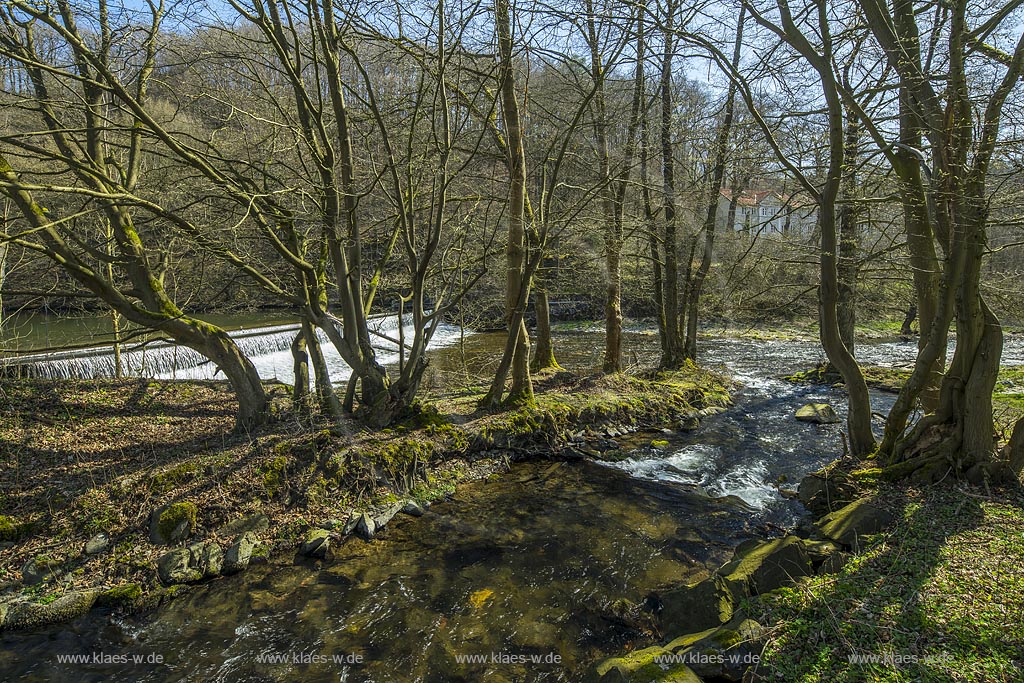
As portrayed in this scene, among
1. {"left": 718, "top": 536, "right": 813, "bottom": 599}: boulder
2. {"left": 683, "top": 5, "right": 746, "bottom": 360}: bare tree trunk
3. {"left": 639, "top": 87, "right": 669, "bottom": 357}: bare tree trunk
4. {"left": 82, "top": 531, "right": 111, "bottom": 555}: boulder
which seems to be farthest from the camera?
{"left": 639, "top": 87, "right": 669, "bottom": 357}: bare tree trunk

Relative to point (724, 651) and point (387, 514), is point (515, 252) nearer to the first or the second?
point (387, 514)

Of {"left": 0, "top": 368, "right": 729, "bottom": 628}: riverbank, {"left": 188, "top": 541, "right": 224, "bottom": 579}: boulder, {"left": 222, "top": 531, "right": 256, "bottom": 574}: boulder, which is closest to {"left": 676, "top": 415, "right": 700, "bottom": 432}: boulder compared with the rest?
{"left": 0, "top": 368, "right": 729, "bottom": 628}: riverbank

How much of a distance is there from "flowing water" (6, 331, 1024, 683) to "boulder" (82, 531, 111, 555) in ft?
2.26

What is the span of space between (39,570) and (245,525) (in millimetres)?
1645

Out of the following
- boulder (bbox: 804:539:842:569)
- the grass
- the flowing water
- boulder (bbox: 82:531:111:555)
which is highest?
the grass

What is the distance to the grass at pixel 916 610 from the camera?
10.4 ft

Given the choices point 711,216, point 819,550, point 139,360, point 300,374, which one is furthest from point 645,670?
point 139,360

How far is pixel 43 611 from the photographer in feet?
15.6

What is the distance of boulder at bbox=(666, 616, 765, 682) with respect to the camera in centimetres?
348

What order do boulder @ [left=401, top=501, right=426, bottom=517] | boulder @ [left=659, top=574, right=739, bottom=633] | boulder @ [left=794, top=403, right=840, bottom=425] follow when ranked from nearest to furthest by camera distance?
boulder @ [left=659, top=574, right=739, bottom=633] < boulder @ [left=401, top=501, right=426, bottom=517] < boulder @ [left=794, top=403, right=840, bottom=425]

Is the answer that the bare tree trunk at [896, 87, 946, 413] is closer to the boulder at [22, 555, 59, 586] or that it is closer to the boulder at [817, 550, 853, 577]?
the boulder at [817, 550, 853, 577]

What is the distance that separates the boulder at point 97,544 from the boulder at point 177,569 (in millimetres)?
543

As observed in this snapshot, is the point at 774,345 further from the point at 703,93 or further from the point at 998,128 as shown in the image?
the point at 998,128

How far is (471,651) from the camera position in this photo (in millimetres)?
4363
